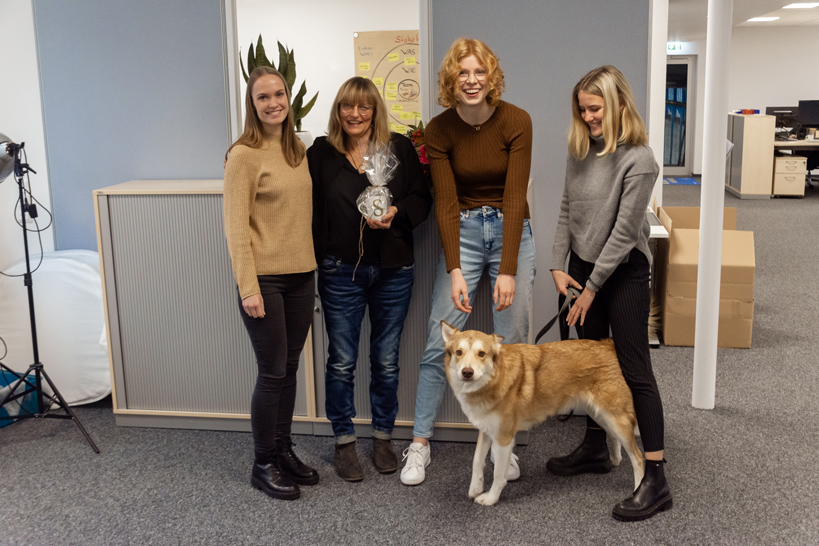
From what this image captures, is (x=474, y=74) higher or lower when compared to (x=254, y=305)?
higher

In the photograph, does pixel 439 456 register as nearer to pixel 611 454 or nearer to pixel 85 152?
pixel 611 454

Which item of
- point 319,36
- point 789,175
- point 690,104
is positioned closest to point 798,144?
point 789,175

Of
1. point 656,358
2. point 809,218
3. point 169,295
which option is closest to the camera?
point 169,295

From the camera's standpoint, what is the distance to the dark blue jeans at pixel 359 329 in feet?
8.95

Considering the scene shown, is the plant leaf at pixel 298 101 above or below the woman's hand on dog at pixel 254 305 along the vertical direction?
above

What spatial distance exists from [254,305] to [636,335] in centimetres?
133

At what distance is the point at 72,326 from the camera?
143 inches

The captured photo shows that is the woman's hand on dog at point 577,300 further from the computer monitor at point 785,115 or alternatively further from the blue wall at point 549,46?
the computer monitor at point 785,115

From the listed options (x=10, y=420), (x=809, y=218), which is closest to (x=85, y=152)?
(x=10, y=420)

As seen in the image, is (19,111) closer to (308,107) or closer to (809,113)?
(308,107)

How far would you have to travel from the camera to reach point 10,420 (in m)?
3.44

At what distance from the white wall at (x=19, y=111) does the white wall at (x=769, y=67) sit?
11729 mm

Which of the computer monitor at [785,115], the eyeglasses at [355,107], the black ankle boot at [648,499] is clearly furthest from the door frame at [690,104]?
the eyeglasses at [355,107]

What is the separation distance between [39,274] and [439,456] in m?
2.24
